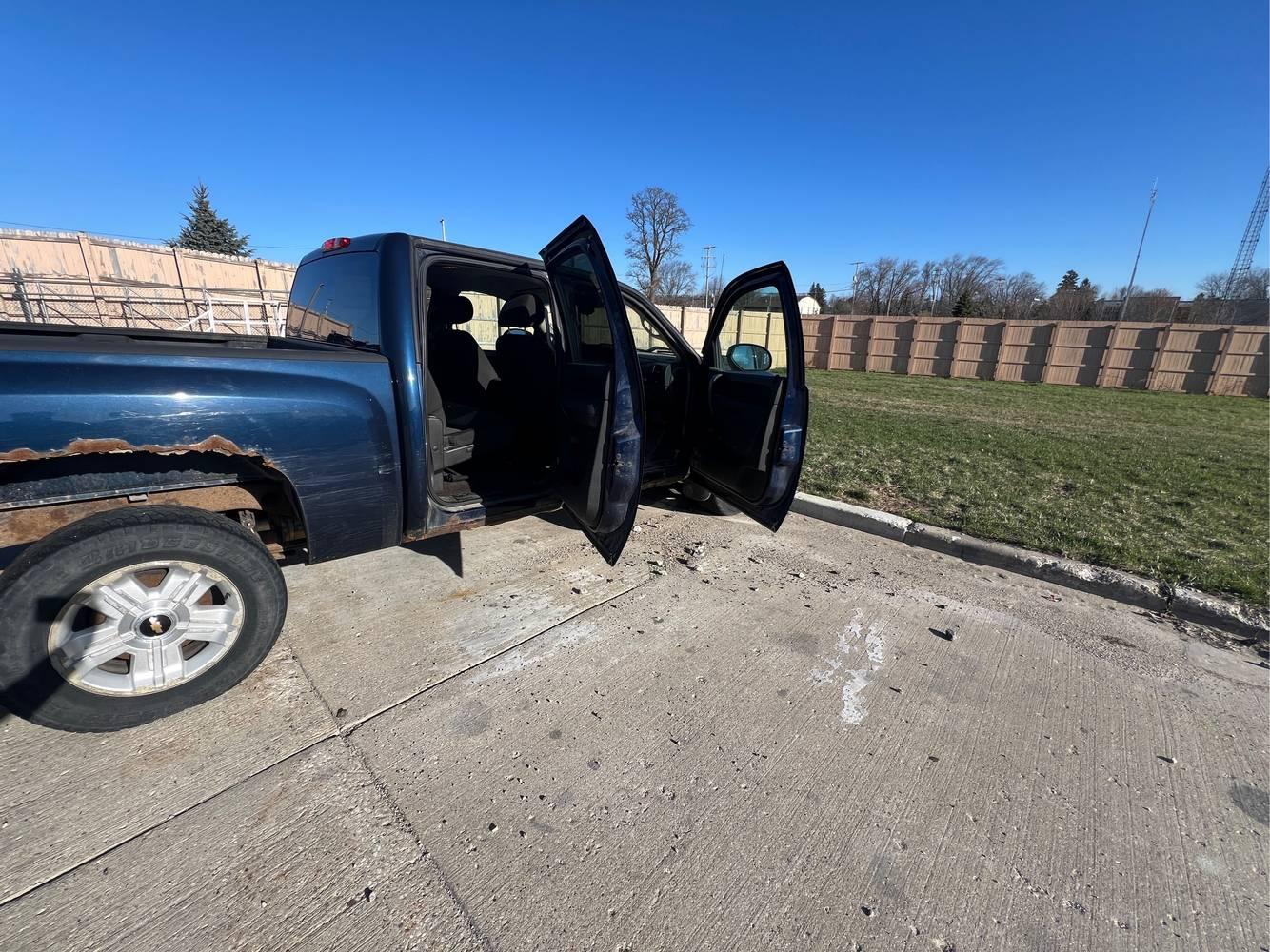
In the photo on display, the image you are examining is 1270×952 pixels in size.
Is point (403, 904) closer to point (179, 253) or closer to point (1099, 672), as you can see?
point (1099, 672)

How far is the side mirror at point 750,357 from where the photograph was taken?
393 centimetres

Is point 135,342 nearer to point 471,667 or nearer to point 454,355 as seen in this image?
point 454,355

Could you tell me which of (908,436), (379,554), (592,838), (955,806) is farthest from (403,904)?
(908,436)

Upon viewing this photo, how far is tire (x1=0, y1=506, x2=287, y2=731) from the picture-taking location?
185 centimetres

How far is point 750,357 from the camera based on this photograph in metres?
4.02

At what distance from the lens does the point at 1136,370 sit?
19281mm

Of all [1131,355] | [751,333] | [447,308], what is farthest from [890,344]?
[447,308]

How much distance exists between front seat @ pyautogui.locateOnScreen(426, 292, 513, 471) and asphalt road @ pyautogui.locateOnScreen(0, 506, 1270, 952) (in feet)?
3.10

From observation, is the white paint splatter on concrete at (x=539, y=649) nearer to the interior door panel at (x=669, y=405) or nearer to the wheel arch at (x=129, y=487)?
the wheel arch at (x=129, y=487)

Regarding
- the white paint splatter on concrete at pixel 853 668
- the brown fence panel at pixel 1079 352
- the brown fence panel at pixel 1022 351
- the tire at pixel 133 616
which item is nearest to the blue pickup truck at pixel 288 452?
the tire at pixel 133 616

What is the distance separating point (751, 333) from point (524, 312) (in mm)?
1706

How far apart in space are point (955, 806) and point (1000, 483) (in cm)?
454

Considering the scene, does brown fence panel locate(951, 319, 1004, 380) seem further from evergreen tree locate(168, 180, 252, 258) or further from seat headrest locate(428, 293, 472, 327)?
evergreen tree locate(168, 180, 252, 258)

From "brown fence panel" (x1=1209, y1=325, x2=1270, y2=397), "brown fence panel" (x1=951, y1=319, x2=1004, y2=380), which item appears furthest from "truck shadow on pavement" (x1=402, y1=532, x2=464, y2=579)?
"brown fence panel" (x1=1209, y1=325, x2=1270, y2=397)
